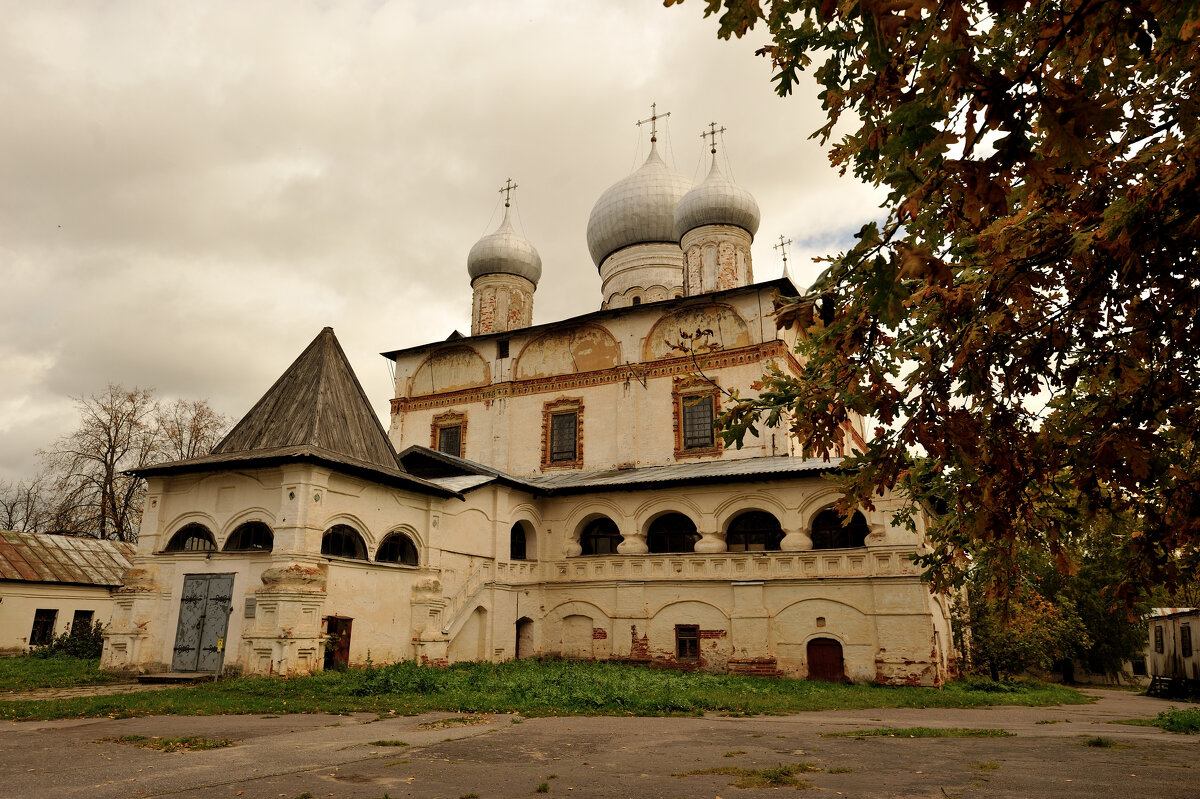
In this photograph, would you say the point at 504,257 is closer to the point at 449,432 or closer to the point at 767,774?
the point at 449,432

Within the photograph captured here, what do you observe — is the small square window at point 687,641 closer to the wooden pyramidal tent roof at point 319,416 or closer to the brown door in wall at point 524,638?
the brown door in wall at point 524,638

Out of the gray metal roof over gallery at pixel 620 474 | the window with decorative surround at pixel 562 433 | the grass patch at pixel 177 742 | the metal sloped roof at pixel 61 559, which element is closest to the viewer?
the grass patch at pixel 177 742

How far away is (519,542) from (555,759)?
13688mm

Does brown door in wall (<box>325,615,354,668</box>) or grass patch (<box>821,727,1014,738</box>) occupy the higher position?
brown door in wall (<box>325,615,354,668</box>)

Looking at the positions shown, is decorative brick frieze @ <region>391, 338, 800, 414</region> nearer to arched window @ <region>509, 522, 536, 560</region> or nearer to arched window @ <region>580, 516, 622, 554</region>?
arched window @ <region>580, 516, 622, 554</region>

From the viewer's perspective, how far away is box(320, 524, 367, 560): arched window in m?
15.2

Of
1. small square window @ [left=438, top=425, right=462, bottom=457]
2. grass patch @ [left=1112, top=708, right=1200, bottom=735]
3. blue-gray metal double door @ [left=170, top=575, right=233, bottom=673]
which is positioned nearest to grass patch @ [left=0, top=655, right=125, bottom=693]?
blue-gray metal double door @ [left=170, top=575, right=233, bottom=673]

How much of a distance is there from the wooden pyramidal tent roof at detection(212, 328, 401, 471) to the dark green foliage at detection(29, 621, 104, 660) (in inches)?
374

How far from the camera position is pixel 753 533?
62.3ft

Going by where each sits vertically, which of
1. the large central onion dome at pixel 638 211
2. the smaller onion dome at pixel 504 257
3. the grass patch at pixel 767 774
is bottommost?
the grass patch at pixel 767 774

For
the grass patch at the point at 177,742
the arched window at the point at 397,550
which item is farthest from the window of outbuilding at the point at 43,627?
the grass patch at the point at 177,742

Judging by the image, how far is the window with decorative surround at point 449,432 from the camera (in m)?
24.7

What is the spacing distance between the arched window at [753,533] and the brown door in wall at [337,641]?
8.81 m

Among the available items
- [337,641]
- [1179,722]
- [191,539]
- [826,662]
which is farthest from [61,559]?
[1179,722]
